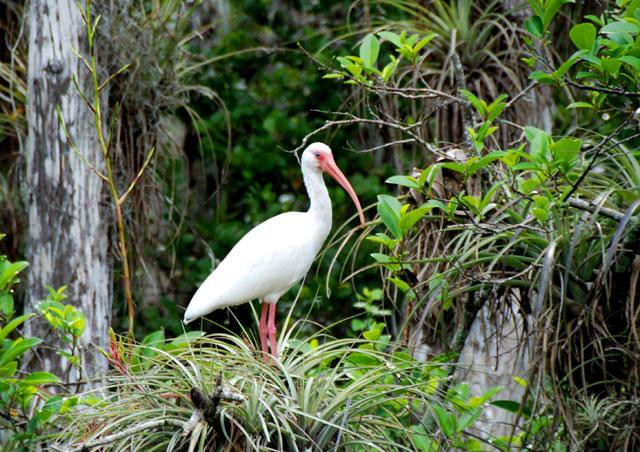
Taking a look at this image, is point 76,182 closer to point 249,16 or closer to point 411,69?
point 411,69

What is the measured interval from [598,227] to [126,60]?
3070 millimetres

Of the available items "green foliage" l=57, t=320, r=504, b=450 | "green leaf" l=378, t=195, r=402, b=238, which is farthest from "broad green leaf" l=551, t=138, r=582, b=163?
"green foliage" l=57, t=320, r=504, b=450

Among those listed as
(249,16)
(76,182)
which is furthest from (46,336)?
(249,16)

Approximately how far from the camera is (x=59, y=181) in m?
5.68

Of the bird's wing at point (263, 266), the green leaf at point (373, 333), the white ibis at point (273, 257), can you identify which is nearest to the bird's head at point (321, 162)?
the white ibis at point (273, 257)

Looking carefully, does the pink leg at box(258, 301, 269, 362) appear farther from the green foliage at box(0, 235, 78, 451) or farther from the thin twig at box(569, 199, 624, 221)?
the thin twig at box(569, 199, 624, 221)

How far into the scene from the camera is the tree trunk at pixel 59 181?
222 inches

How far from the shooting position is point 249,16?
8.45m

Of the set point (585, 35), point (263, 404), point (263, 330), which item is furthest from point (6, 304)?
point (585, 35)

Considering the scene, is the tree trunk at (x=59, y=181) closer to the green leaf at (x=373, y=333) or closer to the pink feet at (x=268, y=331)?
the pink feet at (x=268, y=331)

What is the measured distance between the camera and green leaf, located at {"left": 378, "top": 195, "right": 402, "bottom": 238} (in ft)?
11.9

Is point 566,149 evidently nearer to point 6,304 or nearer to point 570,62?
point 570,62

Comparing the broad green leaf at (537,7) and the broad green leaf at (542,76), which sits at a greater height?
the broad green leaf at (537,7)

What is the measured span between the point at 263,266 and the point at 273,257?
6 cm
